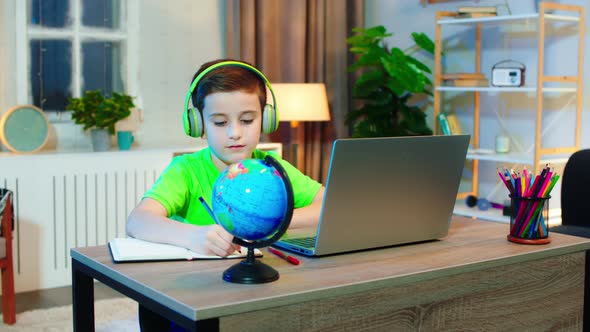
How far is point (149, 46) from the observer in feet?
14.4

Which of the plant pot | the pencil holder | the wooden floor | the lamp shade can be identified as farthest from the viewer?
the lamp shade

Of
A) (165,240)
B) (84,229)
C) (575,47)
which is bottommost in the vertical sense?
(84,229)

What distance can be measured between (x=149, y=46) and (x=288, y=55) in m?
0.88

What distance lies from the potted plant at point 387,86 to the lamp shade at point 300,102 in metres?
0.26

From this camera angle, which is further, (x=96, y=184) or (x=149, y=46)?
(x=149, y=46)

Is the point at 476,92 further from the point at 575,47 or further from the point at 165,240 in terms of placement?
the point at 165,240

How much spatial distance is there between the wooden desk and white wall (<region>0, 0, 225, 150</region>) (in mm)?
2849

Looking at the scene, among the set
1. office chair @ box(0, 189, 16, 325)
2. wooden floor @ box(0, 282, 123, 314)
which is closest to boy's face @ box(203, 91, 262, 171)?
office chair @ box(0, 189, 16, 325)

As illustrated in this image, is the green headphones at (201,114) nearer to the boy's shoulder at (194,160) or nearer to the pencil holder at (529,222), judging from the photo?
the boy's shoulder at (194,160)

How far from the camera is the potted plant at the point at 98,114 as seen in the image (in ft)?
12.9

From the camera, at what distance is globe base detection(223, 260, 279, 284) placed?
1.32 m

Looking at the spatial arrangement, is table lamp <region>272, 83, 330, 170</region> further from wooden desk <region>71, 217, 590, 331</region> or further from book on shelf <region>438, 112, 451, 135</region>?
wooden desk <region>71, 217, 590, 331</region>

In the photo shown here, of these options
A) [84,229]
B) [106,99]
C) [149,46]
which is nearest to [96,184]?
[84,229]

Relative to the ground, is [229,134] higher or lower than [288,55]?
lower
